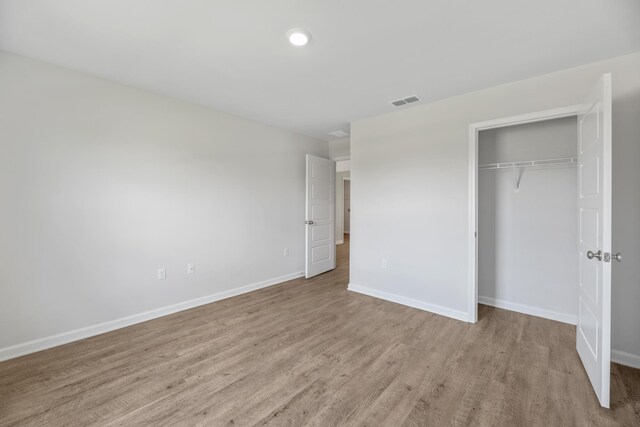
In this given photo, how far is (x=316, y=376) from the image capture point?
81.2 inches

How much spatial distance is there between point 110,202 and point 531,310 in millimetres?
4608

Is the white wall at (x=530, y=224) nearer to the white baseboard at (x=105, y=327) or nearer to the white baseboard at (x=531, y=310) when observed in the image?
the white baseboard at (x=531, y=310)

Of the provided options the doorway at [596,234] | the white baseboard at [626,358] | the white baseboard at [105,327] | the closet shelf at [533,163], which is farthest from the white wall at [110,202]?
the white baseboard at [626,358]

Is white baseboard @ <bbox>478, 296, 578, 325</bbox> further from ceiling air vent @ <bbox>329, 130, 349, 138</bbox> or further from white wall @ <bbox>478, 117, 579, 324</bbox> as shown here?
ceiling air vent @ <bbox>329, 130, 349, 138</bbox>

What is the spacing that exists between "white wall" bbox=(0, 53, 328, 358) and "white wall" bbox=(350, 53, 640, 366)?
5.48ft

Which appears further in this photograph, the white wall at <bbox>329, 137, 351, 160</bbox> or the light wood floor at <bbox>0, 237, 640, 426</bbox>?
the white wall at <bbox>329, 137, 351, 160</bbox>

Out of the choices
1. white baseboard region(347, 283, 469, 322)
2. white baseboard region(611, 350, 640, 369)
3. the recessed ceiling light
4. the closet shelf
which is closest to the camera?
the recessed ceiling light

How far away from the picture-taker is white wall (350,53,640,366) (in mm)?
2246

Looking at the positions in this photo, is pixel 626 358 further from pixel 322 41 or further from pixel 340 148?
pixel 340 148

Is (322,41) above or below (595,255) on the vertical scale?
above

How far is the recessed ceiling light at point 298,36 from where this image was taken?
1972 mm

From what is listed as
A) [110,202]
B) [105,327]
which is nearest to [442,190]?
[110,202]

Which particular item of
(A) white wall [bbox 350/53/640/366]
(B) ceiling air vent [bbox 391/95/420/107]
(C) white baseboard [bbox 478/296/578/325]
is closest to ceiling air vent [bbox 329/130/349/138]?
(A) white wall [bbox 350/53/640/366]

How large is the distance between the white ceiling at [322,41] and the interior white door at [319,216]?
1816 millimetres
